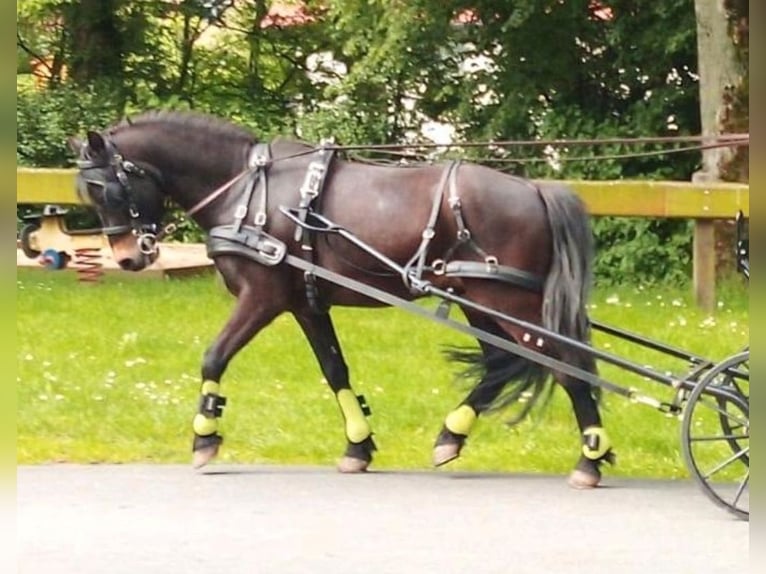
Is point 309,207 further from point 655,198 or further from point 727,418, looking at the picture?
point 655,198

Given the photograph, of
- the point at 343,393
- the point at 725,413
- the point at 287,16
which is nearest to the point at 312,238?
the point at 343,393

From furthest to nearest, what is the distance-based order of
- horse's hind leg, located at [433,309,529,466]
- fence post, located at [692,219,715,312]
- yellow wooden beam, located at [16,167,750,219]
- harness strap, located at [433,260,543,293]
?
fence post, located at [692,219,715,312]
yellow wooden beam, located at [16,167,750,219]
horse's hind leg, located at [433,309,529,466]
harness strap, located at [433,260,543,293]

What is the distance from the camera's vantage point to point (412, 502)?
222 inches

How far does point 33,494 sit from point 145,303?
4.69 meters

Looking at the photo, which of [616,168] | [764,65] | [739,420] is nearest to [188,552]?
[739,420]

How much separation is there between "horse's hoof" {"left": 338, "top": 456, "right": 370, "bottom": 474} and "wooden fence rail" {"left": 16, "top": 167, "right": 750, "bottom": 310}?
3.59 m

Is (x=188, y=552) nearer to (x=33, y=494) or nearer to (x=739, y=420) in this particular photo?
(x=33, y=494)

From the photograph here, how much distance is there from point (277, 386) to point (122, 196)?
215 centimetres

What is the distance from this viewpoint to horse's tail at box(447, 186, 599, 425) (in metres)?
5.77

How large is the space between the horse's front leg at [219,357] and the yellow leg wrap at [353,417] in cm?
56

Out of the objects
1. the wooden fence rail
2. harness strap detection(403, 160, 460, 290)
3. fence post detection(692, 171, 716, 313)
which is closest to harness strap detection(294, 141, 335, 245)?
harness strap detection(403, 160, 460, 290)

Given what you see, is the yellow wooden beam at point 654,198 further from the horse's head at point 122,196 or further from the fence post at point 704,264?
the horse's head at point 122,196

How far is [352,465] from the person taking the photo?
6.18 metres

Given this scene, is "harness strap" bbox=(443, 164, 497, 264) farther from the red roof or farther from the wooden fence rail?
the red roof
